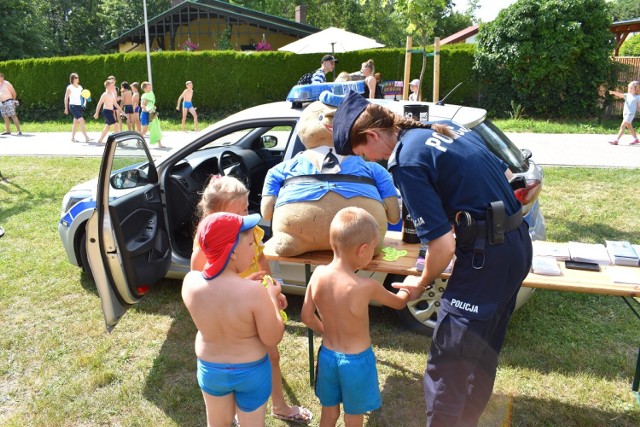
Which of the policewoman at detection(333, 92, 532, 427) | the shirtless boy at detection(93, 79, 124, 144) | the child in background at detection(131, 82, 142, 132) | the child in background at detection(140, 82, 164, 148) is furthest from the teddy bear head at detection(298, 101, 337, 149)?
the child in background at detection(131, 82, 142, 132)

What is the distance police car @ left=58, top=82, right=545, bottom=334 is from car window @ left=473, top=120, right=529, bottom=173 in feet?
0.04

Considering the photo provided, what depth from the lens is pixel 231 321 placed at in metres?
2.25

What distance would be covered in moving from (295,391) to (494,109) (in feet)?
52.3

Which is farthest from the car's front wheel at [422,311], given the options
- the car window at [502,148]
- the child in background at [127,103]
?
the child in background at [127,103]

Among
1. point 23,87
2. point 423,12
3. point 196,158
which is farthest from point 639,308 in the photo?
point 23,87

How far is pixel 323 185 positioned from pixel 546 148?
374 inches

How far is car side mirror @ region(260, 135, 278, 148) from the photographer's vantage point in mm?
5871

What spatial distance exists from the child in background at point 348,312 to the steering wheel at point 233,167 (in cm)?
222

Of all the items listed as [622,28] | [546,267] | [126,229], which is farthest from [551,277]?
[622,28]

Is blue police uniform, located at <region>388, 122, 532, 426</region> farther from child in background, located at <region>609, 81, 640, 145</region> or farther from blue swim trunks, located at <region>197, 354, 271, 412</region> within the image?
child in background, located at <region>609, 81, 640, 145</region>

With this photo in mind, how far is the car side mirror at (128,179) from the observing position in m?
3.91

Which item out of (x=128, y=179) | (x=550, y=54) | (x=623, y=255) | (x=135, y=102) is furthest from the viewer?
(x=550, y=54)

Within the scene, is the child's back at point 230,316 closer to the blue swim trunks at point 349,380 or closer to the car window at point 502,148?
the blue swim trunks at point 349,380

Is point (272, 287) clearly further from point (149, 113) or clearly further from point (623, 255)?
point (149, 113)
